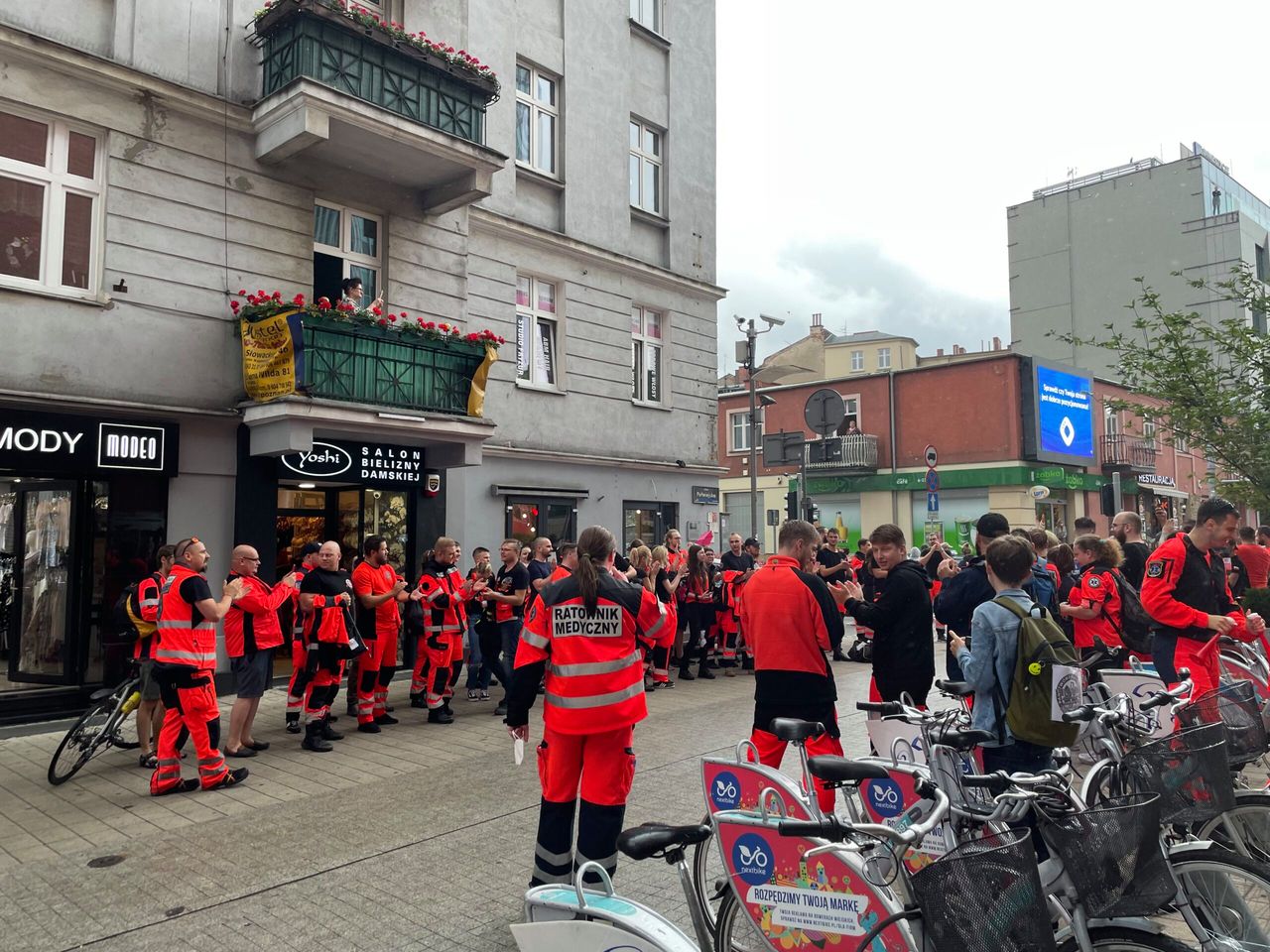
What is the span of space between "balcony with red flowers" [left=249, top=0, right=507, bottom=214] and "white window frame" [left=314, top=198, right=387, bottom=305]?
1.70ft

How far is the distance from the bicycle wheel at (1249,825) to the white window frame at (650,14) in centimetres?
1794

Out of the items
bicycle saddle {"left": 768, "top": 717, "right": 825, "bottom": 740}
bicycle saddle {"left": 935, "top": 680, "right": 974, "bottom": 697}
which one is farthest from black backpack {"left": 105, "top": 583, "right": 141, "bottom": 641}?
bicycle saddle {"left": 935, "top": 680, "right": 974, "bottom": 697}

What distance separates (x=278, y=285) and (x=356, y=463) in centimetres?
253

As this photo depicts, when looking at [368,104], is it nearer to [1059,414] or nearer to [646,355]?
[646,355]

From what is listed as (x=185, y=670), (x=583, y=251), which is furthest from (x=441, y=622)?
(x=583, y=251)

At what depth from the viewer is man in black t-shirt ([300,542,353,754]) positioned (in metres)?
8.55

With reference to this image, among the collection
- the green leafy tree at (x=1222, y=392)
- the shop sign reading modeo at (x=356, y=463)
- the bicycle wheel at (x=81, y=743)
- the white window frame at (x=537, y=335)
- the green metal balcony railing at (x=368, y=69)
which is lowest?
the bicycle wheel at (x=81, y=743)

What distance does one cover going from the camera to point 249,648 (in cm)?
828

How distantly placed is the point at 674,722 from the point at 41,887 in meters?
5.93

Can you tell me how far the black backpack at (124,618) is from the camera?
25.7ft

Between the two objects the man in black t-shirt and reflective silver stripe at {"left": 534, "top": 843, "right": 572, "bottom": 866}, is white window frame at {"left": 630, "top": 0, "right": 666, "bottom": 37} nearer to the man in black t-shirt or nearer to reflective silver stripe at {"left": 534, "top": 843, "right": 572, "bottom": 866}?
the man in black t-shirt

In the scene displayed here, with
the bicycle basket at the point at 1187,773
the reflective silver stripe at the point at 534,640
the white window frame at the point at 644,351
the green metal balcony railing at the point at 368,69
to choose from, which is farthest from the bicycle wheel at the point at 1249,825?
the white window frame at the point at 644,351

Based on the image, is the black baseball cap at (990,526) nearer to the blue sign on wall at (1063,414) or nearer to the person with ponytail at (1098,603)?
the person with ponytail at (1098,603)

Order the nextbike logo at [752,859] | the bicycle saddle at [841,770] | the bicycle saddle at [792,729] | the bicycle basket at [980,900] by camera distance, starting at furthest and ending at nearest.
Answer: the bicycle saddle at [792,729] → the nextbike logo at [752,859] → the bicycle saddle at [841,770] → the bicycle basket at [980,900]
